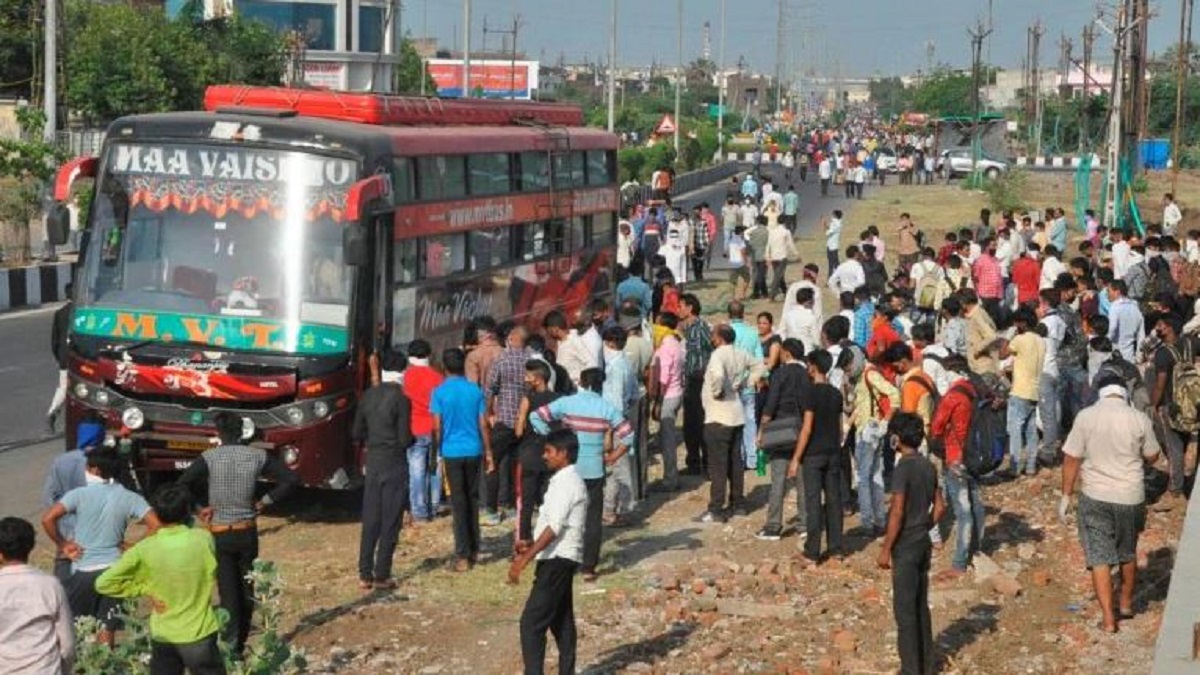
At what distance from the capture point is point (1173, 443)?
51.0 feet

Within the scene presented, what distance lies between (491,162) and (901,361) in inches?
243

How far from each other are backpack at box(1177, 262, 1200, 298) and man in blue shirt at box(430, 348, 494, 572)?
11549 mm

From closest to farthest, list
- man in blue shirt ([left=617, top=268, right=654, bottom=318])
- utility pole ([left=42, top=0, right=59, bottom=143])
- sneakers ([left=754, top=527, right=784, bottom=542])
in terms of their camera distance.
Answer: sneakers ([left=754, top=527, right=784, bottom=542])
man in blue shirt ([left=617, top=268, right=654, bottom=318])
utility pole ([left=42, top=0, right=59, bottom=143])

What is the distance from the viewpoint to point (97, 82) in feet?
206

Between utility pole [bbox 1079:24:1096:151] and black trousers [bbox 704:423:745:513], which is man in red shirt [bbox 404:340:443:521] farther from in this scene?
utility pole [bbox 1079:24:1096:151]

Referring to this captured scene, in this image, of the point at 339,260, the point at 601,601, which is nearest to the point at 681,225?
the point at 339,260

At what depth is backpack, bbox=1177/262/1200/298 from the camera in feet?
73.1

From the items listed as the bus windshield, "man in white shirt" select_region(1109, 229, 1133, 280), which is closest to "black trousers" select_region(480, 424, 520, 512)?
the bus windshield

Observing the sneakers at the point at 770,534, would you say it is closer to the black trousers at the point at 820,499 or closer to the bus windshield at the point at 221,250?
the black trousers at the point at 820,499

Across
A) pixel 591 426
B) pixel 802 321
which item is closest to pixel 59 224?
pixel 591 426

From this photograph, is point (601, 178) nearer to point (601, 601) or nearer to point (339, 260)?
point (339, 260)

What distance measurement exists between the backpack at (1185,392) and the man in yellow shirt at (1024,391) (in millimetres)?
1318

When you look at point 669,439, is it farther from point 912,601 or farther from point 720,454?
point 912,601

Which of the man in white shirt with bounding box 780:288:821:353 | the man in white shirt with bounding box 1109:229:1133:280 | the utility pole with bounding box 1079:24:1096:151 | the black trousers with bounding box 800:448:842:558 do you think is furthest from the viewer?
the utility pole with bounding box 1079:24:1096:151
